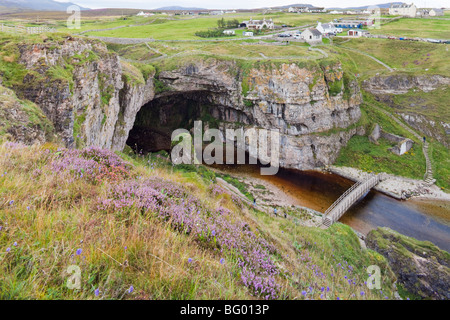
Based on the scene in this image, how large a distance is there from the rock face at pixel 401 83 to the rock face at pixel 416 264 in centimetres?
4438

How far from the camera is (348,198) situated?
33312 millimetres

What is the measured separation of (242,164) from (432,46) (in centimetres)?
6081

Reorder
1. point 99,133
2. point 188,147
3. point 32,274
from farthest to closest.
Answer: point 188,147
point 99,133
point 32,274

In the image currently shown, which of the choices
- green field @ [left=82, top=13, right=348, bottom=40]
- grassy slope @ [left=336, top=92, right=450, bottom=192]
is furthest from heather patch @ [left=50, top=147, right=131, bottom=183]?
green field @ [left=82, top=13, right=348, bottom=40]

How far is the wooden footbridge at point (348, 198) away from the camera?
29644 millimetres

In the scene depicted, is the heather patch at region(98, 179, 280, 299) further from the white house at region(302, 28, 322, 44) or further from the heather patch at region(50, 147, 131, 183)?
the white house at region(302, 28, 322, 44)

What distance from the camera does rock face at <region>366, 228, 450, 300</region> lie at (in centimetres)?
1772

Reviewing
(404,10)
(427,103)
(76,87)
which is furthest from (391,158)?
(404,10)

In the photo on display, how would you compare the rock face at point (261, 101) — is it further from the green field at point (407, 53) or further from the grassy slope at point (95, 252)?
the green field at point (407, 53)

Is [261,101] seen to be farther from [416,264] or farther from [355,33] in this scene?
[355,33]

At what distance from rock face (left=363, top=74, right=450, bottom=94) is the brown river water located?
29.0m

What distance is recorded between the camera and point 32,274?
10.1 feet
